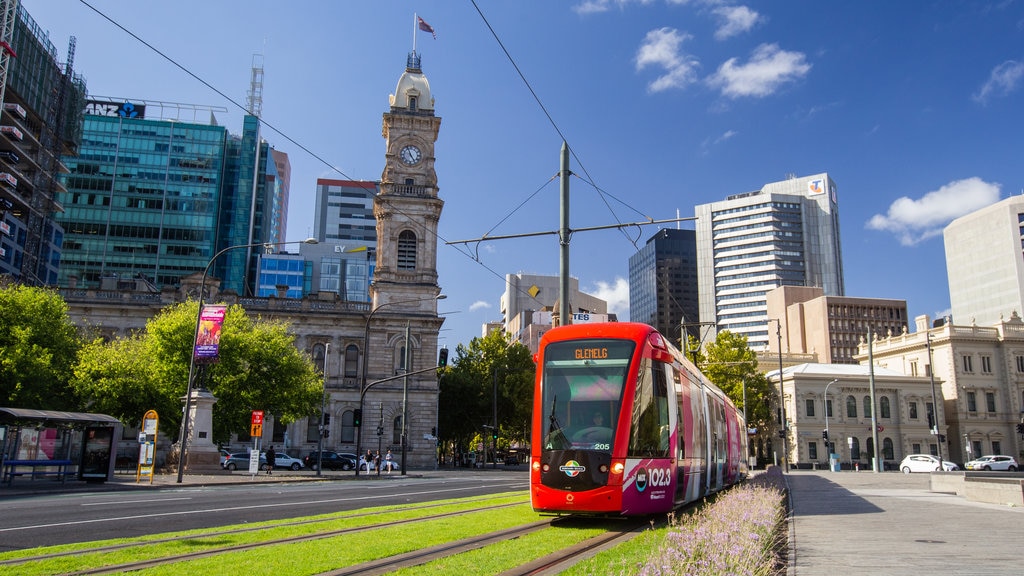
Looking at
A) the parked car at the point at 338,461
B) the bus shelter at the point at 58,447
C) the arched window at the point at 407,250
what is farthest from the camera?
the arched window at the point at 407,250

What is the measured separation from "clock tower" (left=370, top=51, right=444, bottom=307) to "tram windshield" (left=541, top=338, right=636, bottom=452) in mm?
44482

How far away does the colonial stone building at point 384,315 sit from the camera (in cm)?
5756

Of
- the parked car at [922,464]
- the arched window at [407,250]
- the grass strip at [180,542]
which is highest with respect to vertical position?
the arched window at [407,250]

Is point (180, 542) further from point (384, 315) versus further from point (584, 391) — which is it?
point (384, 315)

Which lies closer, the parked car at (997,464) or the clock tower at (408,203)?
the parked car at (997,464)

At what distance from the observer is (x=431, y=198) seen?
197 ft

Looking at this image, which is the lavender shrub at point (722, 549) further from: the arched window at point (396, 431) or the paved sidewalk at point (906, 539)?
the arched window at point (396, 431)

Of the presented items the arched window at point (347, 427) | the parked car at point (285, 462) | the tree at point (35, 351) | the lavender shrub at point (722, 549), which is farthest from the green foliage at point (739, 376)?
the lavender shrub at point (722, 549)

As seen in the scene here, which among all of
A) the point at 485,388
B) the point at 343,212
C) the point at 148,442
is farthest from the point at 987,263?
the point at 148,442

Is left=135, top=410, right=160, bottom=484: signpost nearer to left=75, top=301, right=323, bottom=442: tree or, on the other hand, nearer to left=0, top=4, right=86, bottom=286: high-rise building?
left=75, top=301, right=323, bottom=442: tree

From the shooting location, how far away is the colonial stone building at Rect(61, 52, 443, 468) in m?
57.6

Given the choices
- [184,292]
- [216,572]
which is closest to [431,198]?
[184,292]

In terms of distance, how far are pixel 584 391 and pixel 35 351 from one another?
121 ft

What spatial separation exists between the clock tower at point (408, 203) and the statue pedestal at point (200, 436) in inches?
1040
